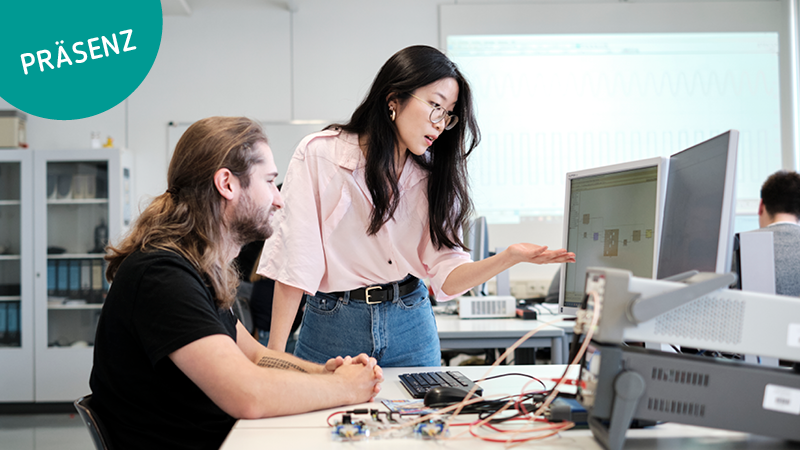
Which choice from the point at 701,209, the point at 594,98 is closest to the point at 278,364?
the point at 701,209

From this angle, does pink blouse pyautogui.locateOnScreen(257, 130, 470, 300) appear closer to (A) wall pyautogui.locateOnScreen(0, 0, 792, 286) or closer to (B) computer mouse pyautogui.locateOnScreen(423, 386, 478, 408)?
(B) computer mouse pyautogui.locateOnScreen(423, 386, 478, 408)

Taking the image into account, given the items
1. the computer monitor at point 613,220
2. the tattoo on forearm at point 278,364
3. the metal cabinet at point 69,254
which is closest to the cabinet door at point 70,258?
the metal cabinet at point 69,254

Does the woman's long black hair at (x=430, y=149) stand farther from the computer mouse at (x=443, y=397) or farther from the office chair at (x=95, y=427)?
the office chair at (x=95, y=427)

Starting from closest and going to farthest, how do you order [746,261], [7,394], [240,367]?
[240,367] → [746,261] → [7,394]

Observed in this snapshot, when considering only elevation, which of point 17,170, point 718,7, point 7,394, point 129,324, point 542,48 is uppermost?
point 718,7

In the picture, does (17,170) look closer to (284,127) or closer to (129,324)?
(284,127)

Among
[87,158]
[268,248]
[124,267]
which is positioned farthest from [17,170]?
[124,267]

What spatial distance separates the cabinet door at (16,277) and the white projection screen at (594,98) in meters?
3.34

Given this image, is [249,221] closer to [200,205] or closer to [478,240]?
[200,205]

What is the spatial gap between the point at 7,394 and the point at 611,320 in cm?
458

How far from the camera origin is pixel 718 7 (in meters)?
4.41

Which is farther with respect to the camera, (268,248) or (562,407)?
(268,248)

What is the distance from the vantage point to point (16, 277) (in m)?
4.12

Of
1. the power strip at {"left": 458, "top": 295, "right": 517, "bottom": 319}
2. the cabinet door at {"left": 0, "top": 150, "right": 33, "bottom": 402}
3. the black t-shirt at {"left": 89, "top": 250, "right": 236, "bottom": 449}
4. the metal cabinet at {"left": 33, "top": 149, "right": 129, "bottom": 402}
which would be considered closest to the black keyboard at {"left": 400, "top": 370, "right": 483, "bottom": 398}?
the black t-shirt at {"left": 89, "top": 250, "right": 236, "bottom": 449}
